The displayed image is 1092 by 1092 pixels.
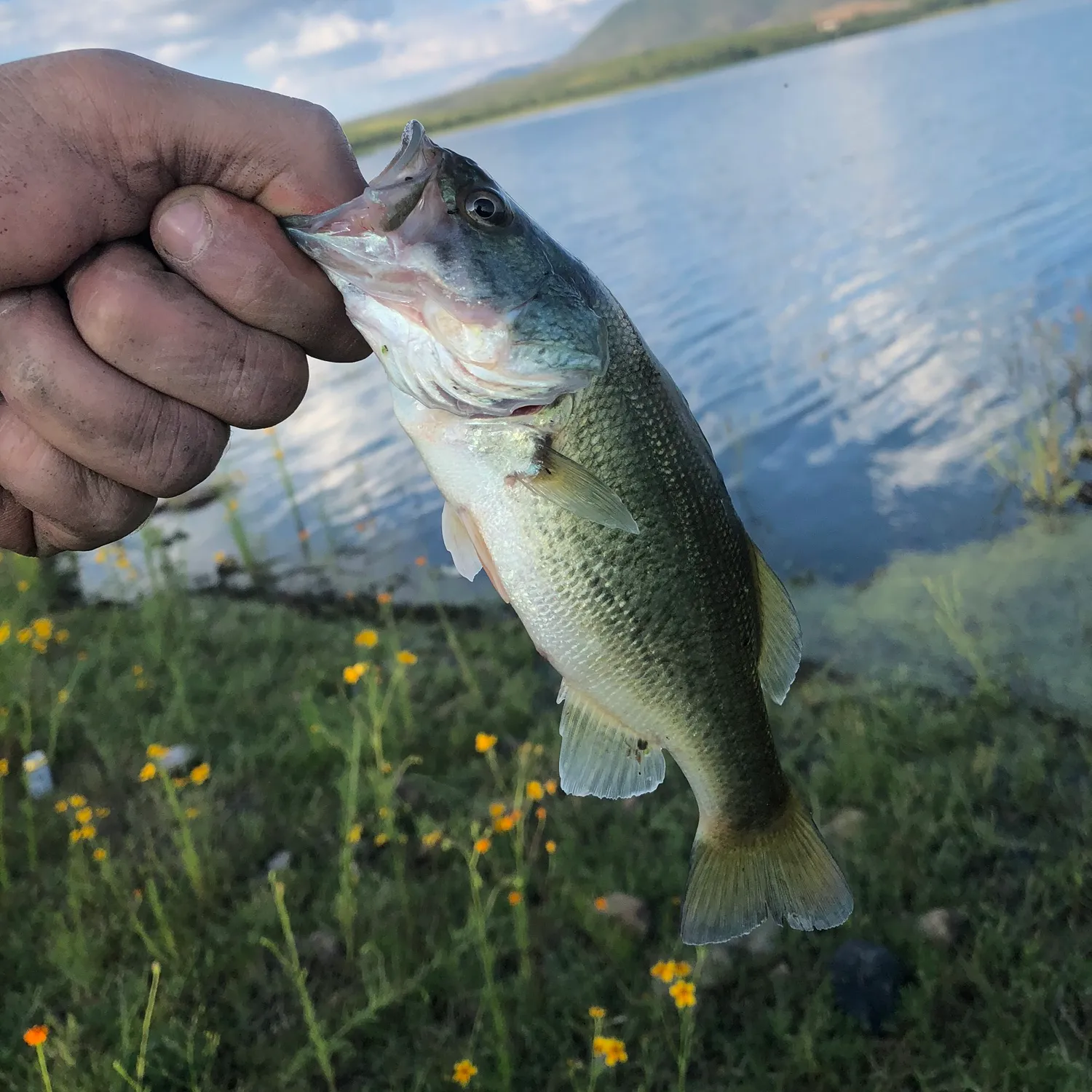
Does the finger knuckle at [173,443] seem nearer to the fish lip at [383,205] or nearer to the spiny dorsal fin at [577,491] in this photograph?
the fish lip at [383,205]

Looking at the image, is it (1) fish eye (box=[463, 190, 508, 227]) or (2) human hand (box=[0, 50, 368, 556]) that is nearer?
(2) human hand (box=[0, 50, 368, 556])

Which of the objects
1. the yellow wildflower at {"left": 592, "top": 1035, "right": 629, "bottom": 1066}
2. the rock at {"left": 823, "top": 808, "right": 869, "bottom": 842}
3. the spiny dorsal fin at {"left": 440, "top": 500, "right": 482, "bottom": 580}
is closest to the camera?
the spiny dorsal fin at {"left": 440, "top": 500, "right": 482, "bottom": 580}

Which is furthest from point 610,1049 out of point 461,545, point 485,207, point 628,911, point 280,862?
point 485,207

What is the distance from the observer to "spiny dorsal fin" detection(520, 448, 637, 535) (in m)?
1.87

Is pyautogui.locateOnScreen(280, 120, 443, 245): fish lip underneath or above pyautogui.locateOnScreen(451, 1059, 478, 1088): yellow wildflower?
above

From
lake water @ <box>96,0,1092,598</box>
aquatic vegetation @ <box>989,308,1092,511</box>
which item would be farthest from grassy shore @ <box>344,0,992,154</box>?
aquatic vegetation @ <box>989,308,1092,511</box>

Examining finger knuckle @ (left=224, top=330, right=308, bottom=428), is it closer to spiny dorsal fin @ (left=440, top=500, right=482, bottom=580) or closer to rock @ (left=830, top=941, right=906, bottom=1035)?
spiny dorsal fin @ (left=440, top=500, right=482, bottom=580)

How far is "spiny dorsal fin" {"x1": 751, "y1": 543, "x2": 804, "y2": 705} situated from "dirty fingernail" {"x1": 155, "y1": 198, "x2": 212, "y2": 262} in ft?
4.66

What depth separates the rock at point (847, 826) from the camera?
3734 mm

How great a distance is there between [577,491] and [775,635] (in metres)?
0.73

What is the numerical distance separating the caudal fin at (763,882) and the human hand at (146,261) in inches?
61.4

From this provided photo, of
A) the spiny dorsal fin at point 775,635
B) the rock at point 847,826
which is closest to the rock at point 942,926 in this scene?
the rock at point 847,826

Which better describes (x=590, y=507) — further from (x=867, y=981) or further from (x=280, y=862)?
(x=280, y=862)

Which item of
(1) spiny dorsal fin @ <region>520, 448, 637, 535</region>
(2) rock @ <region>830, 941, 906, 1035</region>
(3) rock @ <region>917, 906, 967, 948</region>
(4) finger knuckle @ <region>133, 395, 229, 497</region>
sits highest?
(4) finger knuckle @ <region>133, 395, 229, 497</region>
